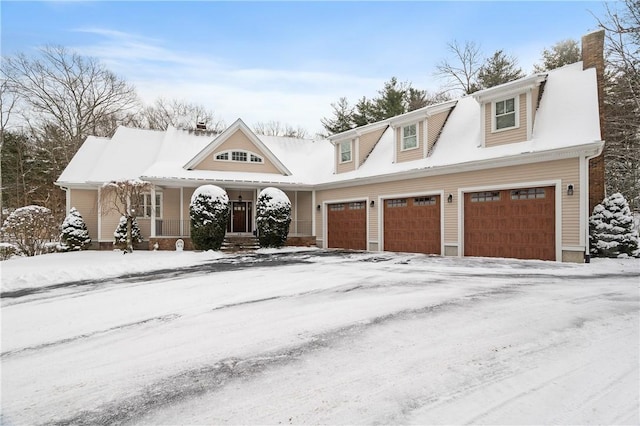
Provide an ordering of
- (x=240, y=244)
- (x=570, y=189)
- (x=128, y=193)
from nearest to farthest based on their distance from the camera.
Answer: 1. (x=570, y=189)
2. (x=128, y=193)
3. (x=240, y=244)

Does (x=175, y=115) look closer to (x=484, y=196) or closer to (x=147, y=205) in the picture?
(x=147, y=205)

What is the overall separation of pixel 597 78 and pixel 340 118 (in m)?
20.0

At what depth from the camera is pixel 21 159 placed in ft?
91.6

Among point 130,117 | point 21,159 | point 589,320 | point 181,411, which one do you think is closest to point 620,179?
point 589,320

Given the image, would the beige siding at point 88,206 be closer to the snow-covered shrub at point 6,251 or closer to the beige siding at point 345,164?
the snow-covered shrub at point 6,251

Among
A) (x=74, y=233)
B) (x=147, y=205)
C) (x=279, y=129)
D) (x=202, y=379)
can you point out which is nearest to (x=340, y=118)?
(x=279, y=129)

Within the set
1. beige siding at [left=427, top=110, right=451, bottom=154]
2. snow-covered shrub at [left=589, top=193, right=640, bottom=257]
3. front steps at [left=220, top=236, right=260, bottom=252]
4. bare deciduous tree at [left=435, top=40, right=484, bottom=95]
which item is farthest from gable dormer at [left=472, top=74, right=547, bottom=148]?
bare deciduous tree at [left=435, top=40, right=484, bottom=95]

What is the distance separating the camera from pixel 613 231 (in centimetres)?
1088

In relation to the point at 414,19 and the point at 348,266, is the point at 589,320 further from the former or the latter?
the point at 414,19

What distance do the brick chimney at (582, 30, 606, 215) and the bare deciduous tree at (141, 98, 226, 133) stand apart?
86.1 ft

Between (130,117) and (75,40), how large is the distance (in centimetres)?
610

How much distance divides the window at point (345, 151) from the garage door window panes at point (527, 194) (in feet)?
27.1

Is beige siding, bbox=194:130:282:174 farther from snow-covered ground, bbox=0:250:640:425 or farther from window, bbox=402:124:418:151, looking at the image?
snow-covered ground, bbox=0:250:640:425

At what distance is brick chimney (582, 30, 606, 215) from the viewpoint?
12273 mm
